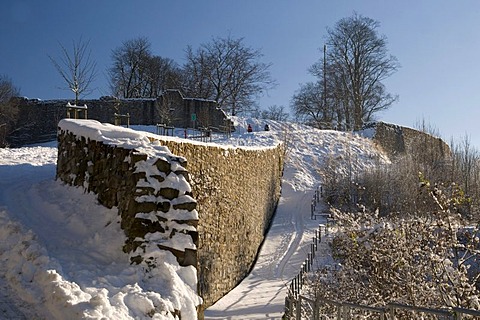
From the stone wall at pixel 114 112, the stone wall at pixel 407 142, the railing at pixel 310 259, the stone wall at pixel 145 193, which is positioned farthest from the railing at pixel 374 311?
the stone wall at pixel 407 142

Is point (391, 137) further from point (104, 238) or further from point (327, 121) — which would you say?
point (104, 238)

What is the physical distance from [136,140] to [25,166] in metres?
5.09

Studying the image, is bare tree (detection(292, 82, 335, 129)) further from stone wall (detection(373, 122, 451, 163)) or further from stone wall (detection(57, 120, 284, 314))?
stone wall (detection(57, 120, 284, 314))

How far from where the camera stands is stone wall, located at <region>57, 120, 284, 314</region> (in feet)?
20.7

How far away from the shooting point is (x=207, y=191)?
31.1 ft

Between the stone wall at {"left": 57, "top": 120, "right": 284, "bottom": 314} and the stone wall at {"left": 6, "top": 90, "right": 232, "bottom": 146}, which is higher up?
the stone wall at {"left": 6, "top": 90, "right": 232, "bottom": 146}

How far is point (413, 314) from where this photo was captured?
6449 millimetres

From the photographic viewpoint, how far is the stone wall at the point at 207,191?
6297mm

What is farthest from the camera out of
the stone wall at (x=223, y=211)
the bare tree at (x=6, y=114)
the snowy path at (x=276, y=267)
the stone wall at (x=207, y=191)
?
the bare tree at (x=6, y=114)

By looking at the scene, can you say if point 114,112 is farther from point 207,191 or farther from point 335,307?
point 335,307

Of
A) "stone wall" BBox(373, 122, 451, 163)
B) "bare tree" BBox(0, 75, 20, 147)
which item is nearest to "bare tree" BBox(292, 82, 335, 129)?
"stone wall" BBox(373, 122, 451, 163)

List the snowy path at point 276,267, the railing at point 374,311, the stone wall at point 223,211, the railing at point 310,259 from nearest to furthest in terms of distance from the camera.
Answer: the railing at point 374,311 < the stone wall at point 223,211 < the snowy path at point 276,267 < the railing at point 310,259

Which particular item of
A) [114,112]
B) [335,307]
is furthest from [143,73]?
[335,307]

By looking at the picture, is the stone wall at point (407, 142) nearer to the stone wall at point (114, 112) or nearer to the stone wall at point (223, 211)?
the stone wall at point (114, 112)
